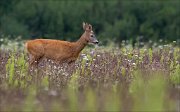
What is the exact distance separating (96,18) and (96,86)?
3246 centimetres

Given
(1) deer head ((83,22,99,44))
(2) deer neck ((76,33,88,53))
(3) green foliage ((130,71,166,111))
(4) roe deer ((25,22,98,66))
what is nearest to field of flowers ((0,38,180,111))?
(3) green foliage ((130,71,166,111))

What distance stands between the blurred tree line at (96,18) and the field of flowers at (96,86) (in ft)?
74.4

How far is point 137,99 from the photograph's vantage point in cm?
1070

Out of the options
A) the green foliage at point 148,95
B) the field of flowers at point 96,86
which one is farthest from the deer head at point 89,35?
the green foliage at point 148,95

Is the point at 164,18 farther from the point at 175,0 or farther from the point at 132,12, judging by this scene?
the point at 175,0

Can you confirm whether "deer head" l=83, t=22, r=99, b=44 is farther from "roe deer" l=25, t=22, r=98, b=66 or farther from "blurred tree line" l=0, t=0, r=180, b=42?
"blurred tree line" l=0, t=0, r=180, b=42

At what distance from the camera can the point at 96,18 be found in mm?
44812

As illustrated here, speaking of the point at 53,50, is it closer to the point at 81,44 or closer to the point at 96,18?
the point at 81,44

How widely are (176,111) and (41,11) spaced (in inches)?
1395

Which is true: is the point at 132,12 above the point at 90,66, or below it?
above

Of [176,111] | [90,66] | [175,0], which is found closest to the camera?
[176,111]

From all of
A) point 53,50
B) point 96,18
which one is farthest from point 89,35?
point 96,18

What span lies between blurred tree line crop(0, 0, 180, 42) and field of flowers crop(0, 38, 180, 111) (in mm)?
22676

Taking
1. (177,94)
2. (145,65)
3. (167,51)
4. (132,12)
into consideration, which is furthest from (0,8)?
(177,94)
